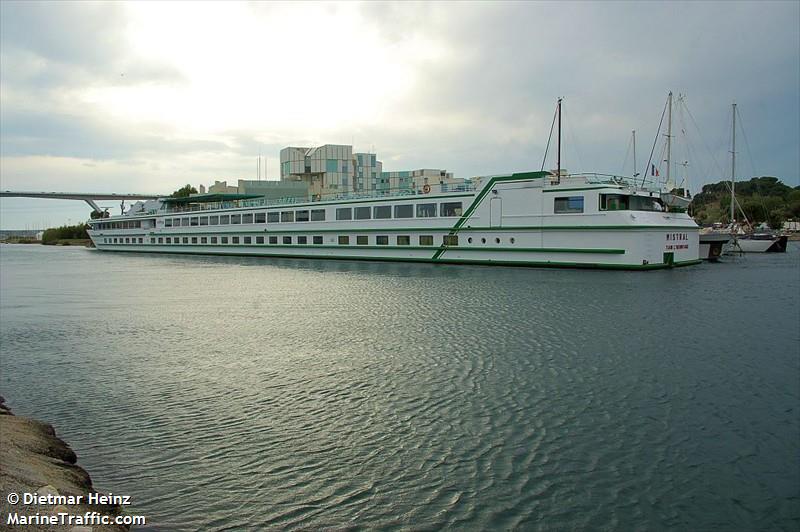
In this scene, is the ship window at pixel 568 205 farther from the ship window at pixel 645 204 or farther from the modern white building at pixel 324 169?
the modern white building at pixel 324 169

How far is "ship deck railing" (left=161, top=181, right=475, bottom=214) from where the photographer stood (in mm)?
45688

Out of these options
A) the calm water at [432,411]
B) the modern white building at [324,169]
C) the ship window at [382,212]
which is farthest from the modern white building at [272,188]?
the calm water at [432,411]

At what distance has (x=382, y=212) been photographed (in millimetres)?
49000

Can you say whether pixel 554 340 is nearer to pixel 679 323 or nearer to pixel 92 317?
pixel 679 323

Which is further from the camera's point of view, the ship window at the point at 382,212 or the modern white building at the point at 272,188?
the modern white building at the point at 272,188

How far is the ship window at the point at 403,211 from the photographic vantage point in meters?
46.8

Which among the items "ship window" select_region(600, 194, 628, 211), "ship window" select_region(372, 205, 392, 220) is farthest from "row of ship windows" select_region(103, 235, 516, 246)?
"ship window" select_region(600, 194, 628, 211)

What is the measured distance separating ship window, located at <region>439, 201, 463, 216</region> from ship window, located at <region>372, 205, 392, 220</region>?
557cm

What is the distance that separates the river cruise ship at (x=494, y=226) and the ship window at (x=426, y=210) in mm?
82

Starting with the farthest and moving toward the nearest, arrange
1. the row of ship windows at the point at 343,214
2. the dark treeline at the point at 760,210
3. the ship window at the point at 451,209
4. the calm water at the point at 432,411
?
the dark treeline at the point at 760,210, the row of ship windows at the point at 343,214, the ship window at the point at 451,209, the calm water at the point at 432,411

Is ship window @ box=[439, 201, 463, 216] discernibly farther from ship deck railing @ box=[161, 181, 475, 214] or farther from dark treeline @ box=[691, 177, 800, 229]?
dark treeline @ box=[691, 177, 800, 229]

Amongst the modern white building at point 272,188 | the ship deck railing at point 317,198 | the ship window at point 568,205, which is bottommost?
the ship window at point 568,205

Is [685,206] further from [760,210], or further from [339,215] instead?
[760,210]

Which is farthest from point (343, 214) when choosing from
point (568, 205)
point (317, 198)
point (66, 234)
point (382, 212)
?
point (66, 234)
